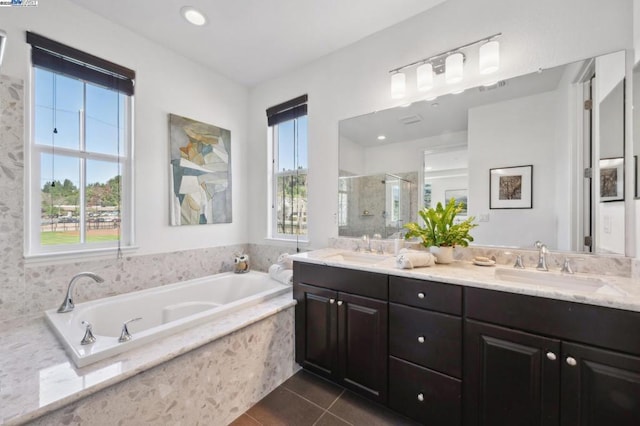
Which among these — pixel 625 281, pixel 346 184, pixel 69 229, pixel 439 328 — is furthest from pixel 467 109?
pixel 69 229

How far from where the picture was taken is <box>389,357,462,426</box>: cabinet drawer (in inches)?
51.4

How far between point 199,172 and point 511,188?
2658mm

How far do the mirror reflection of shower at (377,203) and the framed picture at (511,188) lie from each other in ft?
1.63

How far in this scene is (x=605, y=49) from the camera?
4.58 ft

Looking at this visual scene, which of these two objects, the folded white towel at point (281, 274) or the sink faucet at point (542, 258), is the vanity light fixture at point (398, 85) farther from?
the folded white towel at point (281, 274)

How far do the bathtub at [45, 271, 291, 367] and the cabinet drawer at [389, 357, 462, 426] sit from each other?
3.38 feet

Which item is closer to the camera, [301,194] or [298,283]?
[298,283]

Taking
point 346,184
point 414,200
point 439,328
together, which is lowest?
point 439,328

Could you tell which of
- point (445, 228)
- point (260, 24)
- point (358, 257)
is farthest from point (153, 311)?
point (260, 24)

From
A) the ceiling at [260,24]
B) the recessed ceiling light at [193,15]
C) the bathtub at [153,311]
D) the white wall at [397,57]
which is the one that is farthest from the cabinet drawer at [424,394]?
the recessed ceiling light at [193,15]

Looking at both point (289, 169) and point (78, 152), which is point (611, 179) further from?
point (78, 152)

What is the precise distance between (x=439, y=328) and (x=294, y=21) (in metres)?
2.41

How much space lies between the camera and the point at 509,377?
1.16 m

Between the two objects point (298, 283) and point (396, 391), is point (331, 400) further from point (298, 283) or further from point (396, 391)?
point (298, 283)
